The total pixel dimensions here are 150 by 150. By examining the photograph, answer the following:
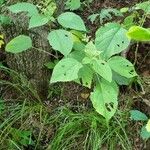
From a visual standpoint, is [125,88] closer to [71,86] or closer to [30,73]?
[71,86]

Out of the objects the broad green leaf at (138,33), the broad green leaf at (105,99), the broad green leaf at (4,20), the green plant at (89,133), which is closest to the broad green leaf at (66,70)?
the broad green leaf at (105,99)

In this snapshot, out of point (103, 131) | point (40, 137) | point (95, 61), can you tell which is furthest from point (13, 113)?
point (95, 61)

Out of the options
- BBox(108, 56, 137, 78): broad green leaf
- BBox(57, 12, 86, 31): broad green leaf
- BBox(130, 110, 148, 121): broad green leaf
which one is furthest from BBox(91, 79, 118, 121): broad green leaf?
BBox(57, 12, 86, 31): broad green leaf

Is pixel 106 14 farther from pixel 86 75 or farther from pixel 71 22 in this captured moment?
pixel 86 75

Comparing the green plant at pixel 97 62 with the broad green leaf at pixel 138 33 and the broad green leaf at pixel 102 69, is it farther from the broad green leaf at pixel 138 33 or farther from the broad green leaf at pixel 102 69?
the broad green leaf at pixel 138 33

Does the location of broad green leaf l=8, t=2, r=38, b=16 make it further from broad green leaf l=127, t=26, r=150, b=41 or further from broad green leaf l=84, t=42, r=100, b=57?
broad green leaf l=127, t=26, r=150, b=41
